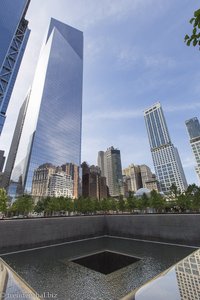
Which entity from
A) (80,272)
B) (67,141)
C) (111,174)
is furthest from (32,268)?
(111,174)

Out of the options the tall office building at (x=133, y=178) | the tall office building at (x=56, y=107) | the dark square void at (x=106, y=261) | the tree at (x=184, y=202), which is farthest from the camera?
the tall office building at (x=133, y=178)

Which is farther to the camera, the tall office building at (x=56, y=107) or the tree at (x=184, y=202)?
the tall office building at (x=56, y=107)

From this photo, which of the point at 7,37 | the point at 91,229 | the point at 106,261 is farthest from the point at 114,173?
the point at 106,261

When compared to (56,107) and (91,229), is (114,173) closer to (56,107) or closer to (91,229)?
(56,107)

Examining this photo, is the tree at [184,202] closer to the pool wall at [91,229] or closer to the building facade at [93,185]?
the pool wall at [91,229]

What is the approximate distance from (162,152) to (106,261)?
466 ft

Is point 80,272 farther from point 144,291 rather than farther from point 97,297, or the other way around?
point 144,291

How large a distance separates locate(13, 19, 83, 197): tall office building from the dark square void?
6002 cm

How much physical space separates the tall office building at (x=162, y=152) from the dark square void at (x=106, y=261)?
119876mm

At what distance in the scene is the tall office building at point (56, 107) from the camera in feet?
245

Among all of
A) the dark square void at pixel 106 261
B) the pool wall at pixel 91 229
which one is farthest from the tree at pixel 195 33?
the pool wall at pixel 91 229

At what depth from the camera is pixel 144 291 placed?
3.56 meters

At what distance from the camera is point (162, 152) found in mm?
145250

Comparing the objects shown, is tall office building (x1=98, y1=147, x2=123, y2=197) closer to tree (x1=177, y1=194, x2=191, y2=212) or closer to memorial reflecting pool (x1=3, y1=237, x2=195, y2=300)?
tree (x1=177, y1=194, x2=191, y2=212)
